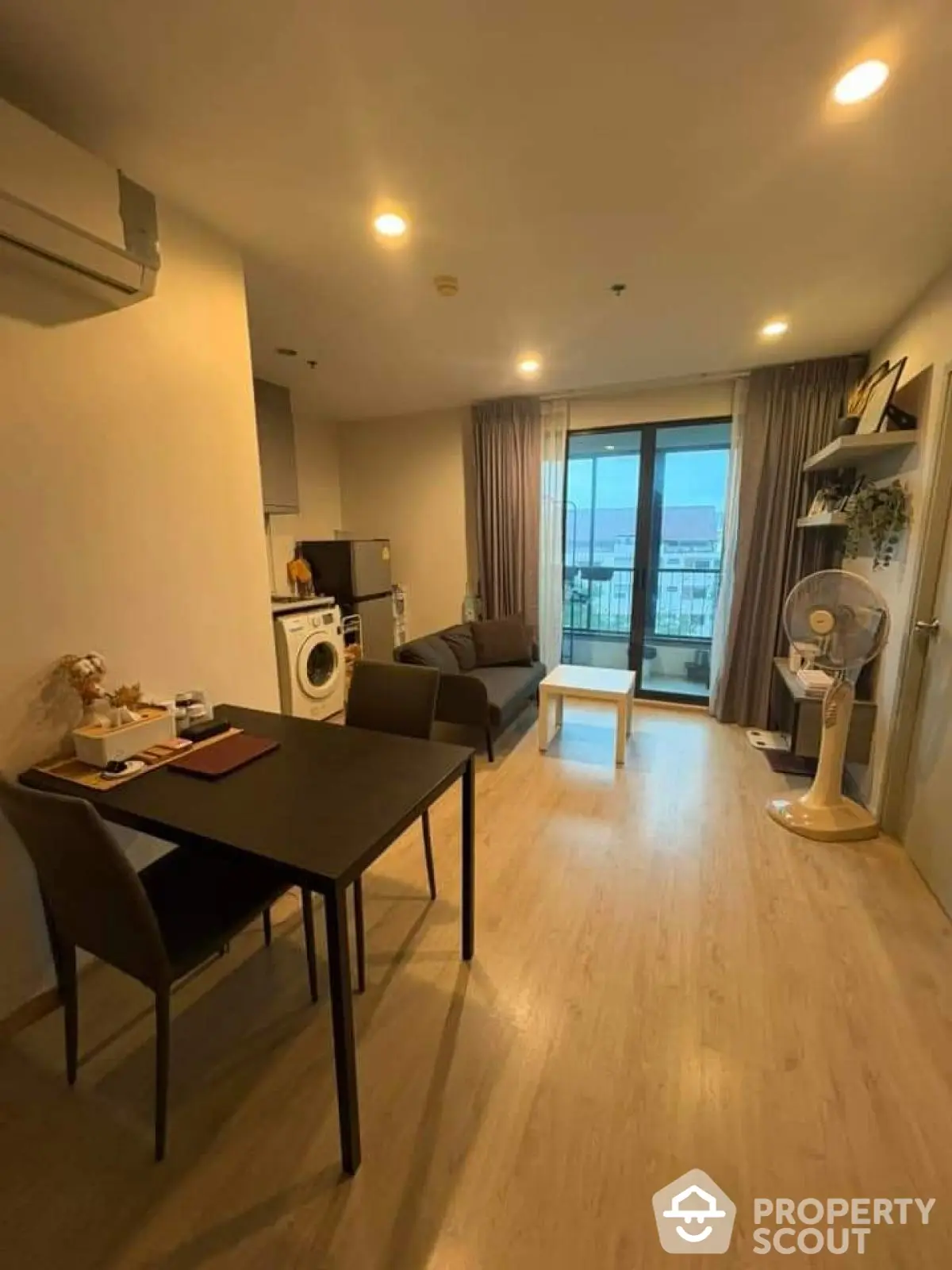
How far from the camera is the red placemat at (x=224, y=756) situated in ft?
5.13

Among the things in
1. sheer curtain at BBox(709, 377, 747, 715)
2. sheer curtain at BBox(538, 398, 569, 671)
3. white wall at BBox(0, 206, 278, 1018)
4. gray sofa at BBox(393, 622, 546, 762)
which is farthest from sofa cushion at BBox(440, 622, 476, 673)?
sheer curtain at BBox(709, 377, 747, 715)

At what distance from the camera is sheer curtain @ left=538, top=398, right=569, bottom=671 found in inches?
173

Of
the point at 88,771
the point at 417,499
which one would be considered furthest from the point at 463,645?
the point at 88,771

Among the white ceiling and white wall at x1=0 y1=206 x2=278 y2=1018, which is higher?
the white ceiling

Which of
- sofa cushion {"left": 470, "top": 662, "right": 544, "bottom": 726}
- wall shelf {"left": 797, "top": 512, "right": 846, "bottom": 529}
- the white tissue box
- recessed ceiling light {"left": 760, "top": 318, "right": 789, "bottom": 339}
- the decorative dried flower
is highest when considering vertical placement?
recessed ceiling light {"left": 760, "top": 318, "right": 789, "bottom": 339}

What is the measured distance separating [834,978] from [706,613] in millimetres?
3068

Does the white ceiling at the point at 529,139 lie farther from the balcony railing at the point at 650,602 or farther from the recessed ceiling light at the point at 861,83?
the balcony railing at the point at 650,602

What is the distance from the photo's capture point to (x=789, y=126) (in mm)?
1503

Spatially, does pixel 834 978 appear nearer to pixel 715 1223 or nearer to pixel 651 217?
pixel 715 1223

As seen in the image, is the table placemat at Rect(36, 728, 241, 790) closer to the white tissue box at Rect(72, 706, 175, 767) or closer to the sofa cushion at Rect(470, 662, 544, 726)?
the white tissue box at Rect(72, 706, 175, 767)

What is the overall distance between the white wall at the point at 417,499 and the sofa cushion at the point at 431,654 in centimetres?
122

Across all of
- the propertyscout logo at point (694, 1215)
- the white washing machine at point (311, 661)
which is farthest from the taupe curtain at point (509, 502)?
the propertyscout logo at point (694, 1215)

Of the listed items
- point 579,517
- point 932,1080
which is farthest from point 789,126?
point 579,517

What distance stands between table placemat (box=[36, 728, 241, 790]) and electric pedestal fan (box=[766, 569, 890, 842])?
8.83 feet
